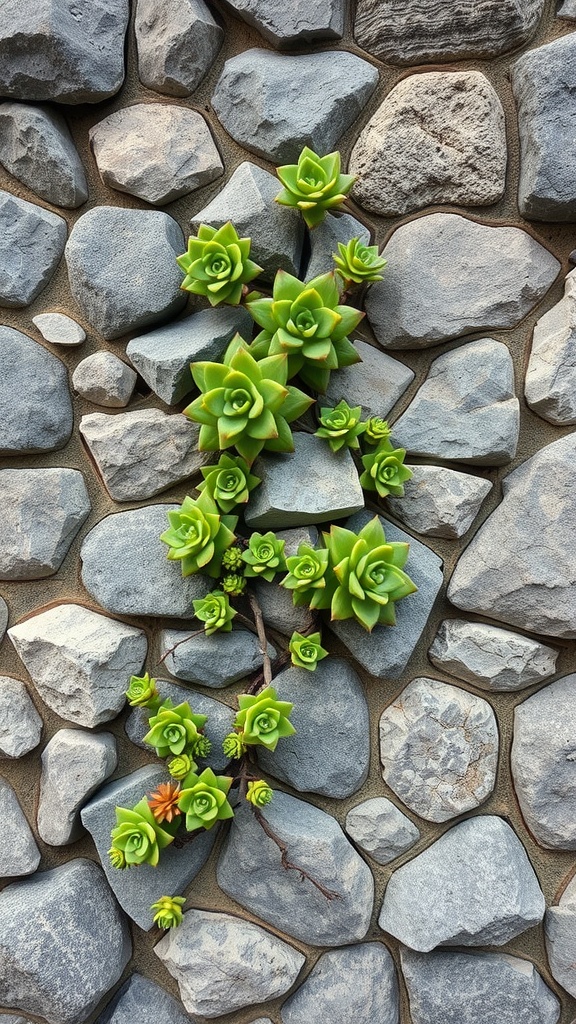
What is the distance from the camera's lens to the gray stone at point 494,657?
3.56 feet

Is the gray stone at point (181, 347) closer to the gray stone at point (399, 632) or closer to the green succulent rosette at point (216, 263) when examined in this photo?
the green succulent rosette at point (216, 263)

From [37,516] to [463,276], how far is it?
35.5 inches

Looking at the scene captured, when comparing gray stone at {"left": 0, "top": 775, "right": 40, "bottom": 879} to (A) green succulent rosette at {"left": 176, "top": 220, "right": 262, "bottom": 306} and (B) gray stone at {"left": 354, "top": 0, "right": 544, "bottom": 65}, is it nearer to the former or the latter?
(A) green succulent rosette at {"left": 176, "top": 220, "right": 262, "bottom": 306}

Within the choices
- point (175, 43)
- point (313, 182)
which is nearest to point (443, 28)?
point (313, 182)

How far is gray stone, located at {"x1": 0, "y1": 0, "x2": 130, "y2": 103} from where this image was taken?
106 centimetres

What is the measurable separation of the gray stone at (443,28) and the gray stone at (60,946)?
161cm

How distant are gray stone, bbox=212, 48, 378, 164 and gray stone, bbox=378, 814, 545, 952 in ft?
4.20

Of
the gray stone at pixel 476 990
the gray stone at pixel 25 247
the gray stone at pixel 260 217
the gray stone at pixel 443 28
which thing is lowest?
the gray stone at pixel 476 990

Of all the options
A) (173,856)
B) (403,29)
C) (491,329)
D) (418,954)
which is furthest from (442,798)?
(403,29)

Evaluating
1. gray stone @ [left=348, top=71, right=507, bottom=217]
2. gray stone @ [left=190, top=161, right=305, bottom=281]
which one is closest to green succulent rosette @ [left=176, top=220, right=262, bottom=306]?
gray stone @ [left=190, top=161, right=305, bottom=281]

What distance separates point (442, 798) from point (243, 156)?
49.1 inches

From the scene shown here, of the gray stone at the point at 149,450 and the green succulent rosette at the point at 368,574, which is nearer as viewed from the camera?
the green succulent rosette at the point at 368,574

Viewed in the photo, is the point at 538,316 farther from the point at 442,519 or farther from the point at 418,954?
the point at 418,954

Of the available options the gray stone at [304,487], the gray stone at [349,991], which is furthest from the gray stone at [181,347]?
the gray stone at [349,991]
